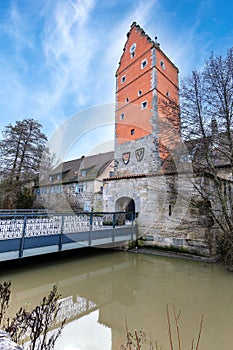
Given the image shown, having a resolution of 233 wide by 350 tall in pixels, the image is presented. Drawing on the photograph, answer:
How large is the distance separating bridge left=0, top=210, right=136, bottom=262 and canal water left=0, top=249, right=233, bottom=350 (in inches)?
24.9

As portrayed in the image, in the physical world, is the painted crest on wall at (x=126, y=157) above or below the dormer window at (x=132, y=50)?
below

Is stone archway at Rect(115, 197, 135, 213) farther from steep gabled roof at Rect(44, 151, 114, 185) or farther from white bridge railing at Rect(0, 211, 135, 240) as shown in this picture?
steep gabled roof at Rect(44, 151, 114, 185)

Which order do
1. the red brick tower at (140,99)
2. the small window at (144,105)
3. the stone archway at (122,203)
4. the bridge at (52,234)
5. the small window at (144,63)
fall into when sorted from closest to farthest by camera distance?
the bridge at (52,234) < the stone archway at (122,203) < the red brick tower at (140,99) < the small window at (144,105) < the small window at (144,63)

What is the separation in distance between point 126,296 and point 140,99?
11350 mm

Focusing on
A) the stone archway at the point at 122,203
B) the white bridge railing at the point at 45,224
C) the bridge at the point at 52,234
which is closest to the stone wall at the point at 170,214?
the stone archway at the point at 122,203

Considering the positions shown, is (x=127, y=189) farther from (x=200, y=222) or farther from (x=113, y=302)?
(x=113, y=302)

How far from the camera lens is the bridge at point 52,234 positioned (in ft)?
15.2

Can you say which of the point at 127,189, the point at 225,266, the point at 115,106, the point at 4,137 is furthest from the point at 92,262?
the point at 4,137

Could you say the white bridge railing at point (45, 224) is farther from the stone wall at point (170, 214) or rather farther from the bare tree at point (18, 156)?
the bare tree at point (18, 156)

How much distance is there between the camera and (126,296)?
149 inches

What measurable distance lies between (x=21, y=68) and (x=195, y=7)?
280 inches

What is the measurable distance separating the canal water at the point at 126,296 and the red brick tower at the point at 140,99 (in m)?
6.12

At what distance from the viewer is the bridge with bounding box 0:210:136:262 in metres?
4.62

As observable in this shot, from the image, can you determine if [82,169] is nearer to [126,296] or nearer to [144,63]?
[144,63]
